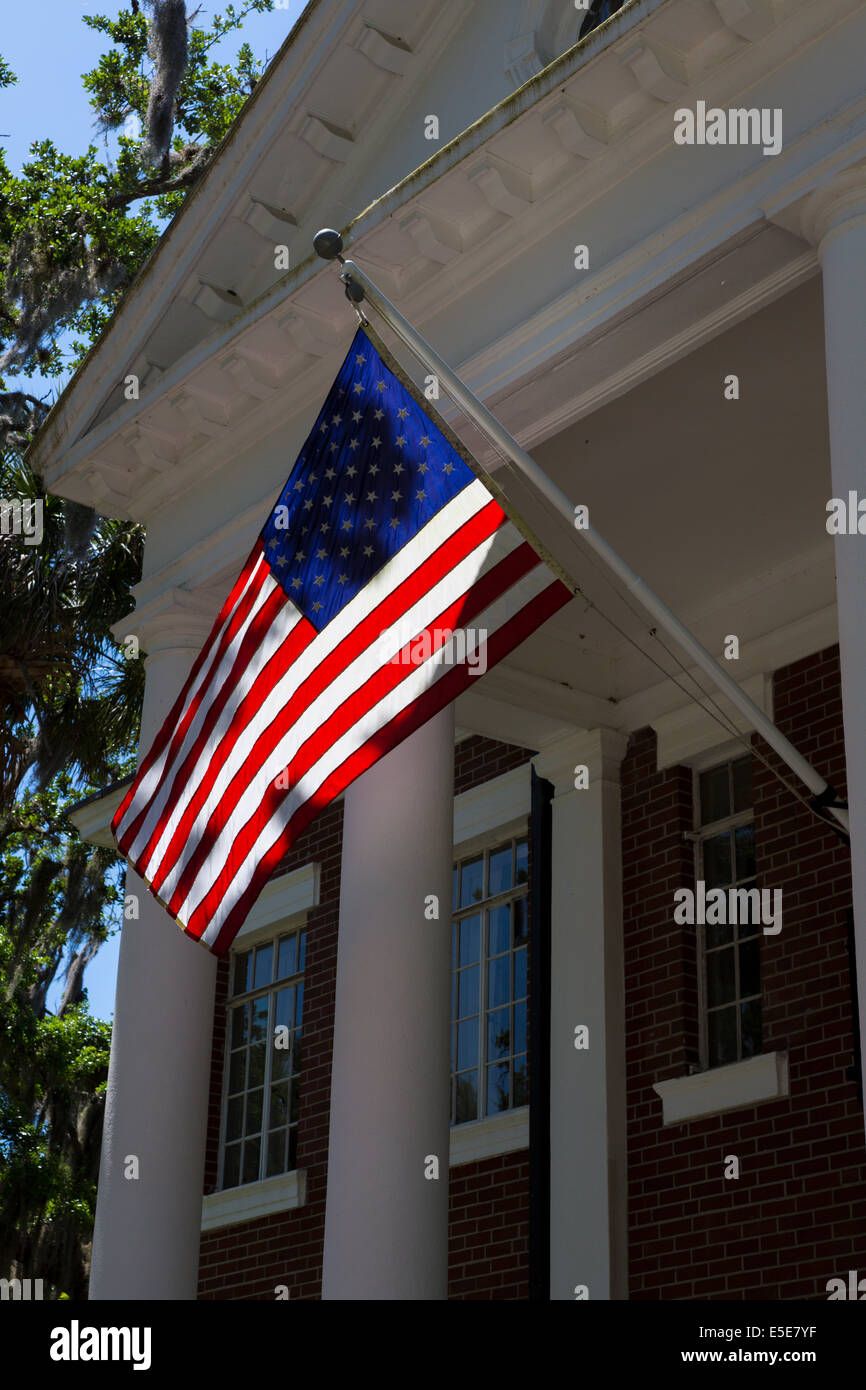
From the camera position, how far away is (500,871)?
1461cm

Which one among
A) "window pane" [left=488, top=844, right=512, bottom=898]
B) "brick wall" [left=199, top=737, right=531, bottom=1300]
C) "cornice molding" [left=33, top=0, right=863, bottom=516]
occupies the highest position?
"cornice molding" [left=33, top=0, right=863, bottom=516]

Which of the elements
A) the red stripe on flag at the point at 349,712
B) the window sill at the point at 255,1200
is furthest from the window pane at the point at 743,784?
the red stripe on flag at the point at 349,712

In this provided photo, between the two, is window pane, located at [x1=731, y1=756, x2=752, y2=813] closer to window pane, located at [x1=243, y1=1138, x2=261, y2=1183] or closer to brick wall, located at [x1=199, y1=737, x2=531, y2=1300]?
brick wall, located at [x1=199, y1=737, x2=531, y2=1300]

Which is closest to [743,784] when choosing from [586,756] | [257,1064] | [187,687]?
[586,756]

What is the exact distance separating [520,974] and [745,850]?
2281 millimetres

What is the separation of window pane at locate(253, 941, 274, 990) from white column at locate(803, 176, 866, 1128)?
31.7 feet

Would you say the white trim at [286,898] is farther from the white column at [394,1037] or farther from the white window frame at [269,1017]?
the white column at [394,1037]

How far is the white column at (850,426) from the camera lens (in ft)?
22.4

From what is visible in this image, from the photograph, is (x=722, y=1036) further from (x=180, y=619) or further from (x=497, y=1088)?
Answer: (x=180, y=619)

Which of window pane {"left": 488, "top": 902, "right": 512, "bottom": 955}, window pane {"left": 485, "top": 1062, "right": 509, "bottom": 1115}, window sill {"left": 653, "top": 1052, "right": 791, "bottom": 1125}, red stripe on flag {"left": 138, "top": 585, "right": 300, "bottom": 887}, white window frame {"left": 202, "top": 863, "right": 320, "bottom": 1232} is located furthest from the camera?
white window frame {"left": 202, "top": 863, "right": 320, "bottom": 1232}

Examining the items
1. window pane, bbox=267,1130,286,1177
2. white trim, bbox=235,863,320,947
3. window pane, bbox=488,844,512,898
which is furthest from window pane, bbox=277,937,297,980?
window pane, bbox=488,844,512,898

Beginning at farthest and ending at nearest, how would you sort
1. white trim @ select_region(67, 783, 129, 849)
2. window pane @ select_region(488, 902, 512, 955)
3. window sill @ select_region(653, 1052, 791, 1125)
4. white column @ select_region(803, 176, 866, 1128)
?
white trim @ select_region(67, 783, 129, 849), window pane @ select_region(488, 902, 512, 955), window sill @ select_region(653, 1052, 791, 1125), white column @ select_region(803, 176, 866, 1128)

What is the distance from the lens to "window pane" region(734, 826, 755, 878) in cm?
1268
